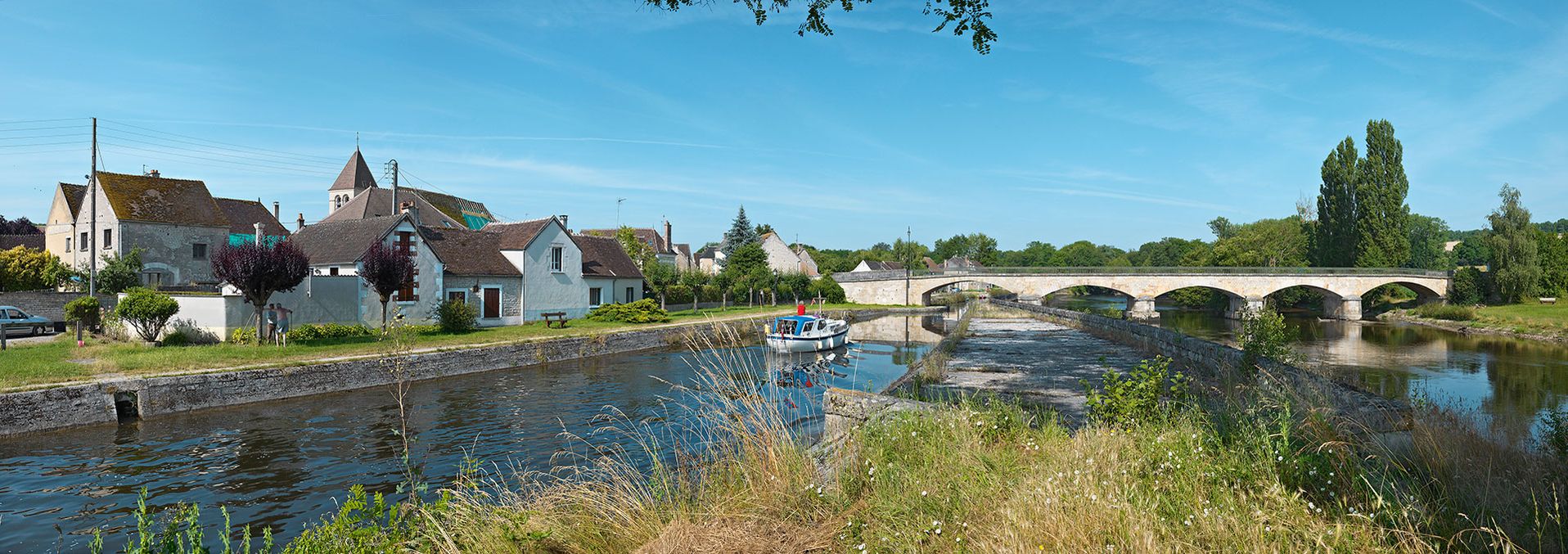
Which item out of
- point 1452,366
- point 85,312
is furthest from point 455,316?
point 1452,366

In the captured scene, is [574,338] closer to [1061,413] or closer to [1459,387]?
[1061,413]

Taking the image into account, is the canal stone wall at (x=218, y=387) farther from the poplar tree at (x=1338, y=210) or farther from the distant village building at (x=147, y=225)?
the poplar tree at (x=1338, y=210)

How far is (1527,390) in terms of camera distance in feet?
69.4

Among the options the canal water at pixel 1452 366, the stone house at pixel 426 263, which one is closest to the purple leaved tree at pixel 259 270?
the stone house at pixel 426 263

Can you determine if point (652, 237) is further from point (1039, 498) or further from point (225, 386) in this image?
point (1039, 498)

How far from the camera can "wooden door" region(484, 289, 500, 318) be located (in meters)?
31.3

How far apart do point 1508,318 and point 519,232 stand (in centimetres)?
5464

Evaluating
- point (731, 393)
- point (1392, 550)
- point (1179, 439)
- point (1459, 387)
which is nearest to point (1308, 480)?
point (1179, 439)

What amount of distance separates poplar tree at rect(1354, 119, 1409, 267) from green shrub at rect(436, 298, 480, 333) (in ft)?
203

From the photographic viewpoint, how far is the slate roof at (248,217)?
3891 centimetres

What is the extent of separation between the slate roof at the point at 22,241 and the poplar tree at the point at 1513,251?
8628 centimetres

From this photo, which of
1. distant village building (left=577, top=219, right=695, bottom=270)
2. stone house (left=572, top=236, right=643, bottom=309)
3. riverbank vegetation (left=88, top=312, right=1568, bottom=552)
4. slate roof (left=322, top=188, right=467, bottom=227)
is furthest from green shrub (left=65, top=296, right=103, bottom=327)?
distant village building (left=577, top=219, right=695, bottom=270)

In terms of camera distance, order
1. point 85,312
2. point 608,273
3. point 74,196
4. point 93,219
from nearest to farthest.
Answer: point 85,312 < point 93,219 < point 74,196 < point 608,273

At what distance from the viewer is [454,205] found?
6066 cm
